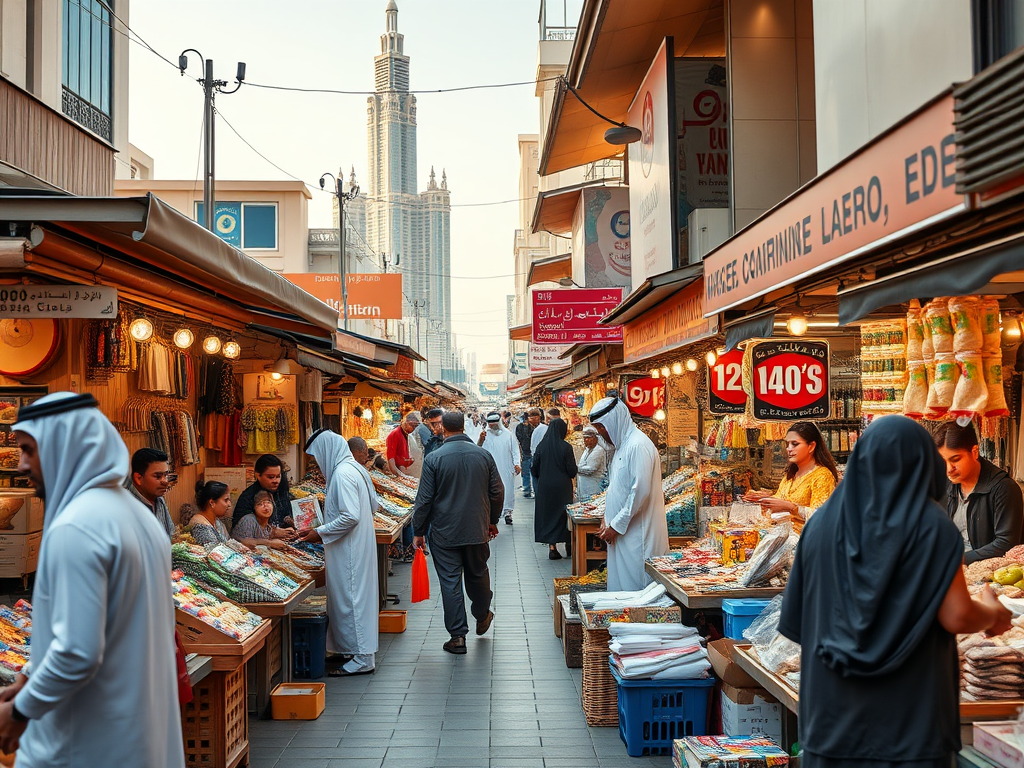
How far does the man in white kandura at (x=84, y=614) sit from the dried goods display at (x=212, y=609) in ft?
7.30

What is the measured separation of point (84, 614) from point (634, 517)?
5552mm

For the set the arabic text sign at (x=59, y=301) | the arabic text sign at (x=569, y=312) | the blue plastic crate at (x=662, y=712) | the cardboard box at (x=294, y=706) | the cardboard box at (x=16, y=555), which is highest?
the arabic text sign at (x=569, y=312)

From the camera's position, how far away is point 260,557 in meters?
7.20

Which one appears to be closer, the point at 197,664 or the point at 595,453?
the point at 197,664

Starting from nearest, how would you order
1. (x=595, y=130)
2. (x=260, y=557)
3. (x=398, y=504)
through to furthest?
(x=260, y=557) < (x=398, y=504) < (x=595, y=130)

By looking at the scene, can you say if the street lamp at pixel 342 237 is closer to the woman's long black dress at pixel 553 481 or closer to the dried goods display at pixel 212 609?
the woman's long black dress at pixel 553 481

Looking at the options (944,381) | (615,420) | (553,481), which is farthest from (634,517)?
(553,481)

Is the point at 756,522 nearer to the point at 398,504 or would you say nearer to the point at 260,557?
the point at 260,557

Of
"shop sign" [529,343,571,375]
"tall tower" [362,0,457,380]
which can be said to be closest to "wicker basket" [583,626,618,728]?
"shop sign" [529,343,571,375]

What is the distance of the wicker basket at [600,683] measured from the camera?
6.29 metres

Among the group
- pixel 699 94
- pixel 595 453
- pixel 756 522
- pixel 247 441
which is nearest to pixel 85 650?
pixel 756 522

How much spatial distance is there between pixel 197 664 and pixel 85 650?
235cm

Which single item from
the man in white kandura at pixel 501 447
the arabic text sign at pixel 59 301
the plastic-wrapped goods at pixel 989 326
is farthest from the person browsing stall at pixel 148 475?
the man in white kandura at pixel 501 447

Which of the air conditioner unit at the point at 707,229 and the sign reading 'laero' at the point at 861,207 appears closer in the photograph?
the sign reading 'laero' at the point at 861,207
